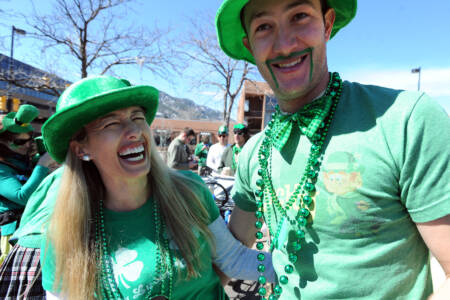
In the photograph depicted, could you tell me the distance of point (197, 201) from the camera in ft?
6.01

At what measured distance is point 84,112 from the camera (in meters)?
1.53

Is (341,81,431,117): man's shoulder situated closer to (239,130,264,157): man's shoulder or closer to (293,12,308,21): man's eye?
(293,12,308,21): man's eye

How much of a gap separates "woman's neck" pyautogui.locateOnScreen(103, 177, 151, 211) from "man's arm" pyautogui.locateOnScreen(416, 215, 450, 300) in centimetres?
145

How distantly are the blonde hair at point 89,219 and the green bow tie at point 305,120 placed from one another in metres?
0.73

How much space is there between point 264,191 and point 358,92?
0.61 metres

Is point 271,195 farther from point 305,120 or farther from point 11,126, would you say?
point 11,126

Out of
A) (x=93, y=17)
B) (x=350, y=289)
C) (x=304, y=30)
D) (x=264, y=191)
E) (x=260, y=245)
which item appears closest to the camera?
(x=350, y=289)

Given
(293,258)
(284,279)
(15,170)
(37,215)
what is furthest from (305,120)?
(15,170)

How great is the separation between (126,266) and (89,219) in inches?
Answer: 14.2

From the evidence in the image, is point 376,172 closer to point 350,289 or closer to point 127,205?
point 350,289

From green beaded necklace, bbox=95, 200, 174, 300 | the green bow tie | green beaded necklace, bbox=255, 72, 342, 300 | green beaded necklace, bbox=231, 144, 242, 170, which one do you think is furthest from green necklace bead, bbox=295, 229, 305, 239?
green beaded necklace, bbox=231, 144, 242, 170

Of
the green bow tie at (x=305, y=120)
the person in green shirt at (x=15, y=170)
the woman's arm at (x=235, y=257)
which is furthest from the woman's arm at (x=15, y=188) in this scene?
the green bow tie at (x=305, y=120)

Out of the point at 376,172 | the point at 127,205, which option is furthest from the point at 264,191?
the point at 127,205

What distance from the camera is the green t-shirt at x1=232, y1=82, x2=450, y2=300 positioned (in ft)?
3.14
